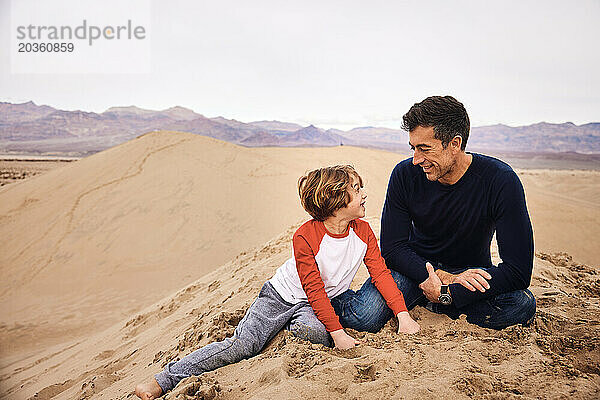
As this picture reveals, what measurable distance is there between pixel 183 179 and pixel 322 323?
655 cm

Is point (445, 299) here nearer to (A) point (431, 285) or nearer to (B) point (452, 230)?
(A) point (431, 285)

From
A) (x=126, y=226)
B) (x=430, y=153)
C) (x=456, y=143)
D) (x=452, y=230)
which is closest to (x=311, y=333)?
(x=452, y=230)

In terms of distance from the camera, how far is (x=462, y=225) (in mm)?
2307

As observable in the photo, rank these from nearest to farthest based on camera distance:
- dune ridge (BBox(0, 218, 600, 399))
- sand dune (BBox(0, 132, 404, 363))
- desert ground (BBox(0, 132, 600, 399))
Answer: dune ridge (BBox(0, 218, 600, 399)), desert ground (BBox(0, 132, 600, 399)), sand dune (BBox(0, 132, 404, 363))

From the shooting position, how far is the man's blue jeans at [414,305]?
2.19 metres

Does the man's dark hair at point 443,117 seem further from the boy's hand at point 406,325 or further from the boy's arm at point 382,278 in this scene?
the boy's hand at point 406,325

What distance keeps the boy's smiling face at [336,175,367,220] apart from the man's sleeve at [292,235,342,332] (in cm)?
25

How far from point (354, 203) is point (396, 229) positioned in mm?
399

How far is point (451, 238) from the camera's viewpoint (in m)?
2.38

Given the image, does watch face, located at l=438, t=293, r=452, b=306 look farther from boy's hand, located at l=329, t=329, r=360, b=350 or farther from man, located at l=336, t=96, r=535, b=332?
boy's hand, located at l=329, t=329, r=360, b=350

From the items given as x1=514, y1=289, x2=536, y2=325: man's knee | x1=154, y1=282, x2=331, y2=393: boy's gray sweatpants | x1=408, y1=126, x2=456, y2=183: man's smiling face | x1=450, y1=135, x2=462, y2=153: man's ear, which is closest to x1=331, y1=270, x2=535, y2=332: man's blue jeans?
x1=514, y1=289, x2=536, y2=325: man's knee

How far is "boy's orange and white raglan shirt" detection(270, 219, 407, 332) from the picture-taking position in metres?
2.16

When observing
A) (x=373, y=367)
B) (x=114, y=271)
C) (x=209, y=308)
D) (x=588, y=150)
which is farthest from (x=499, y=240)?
(x=588, y=150)

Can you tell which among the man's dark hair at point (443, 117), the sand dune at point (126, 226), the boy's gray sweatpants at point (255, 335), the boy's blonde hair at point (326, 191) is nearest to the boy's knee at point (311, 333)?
the boy's gray sweatpants at point (255, 335)
